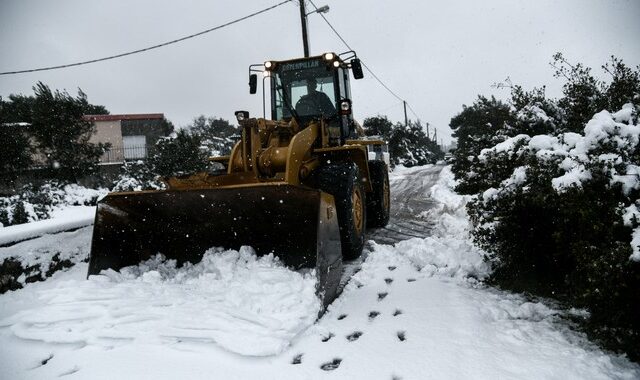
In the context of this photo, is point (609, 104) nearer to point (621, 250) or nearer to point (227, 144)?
point (621, 250)

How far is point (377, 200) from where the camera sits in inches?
263

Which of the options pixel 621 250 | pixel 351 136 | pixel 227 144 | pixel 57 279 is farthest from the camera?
pixel 227 144

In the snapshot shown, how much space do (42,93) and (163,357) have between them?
543 inches

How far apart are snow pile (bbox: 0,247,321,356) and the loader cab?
111 inches

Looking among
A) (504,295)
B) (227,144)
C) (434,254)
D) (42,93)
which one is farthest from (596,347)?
(227,144)

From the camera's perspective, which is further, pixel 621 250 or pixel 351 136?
pixel 351 136

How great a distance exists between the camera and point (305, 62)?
6047mm

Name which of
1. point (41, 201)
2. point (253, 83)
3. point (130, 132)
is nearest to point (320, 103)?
point (253, 83)

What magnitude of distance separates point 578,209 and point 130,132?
25.3 m

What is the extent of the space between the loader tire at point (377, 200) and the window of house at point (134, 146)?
19016 mm

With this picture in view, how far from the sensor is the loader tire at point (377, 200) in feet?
21.9

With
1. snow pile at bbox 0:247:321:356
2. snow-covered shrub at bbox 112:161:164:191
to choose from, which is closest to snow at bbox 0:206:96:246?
snow pile at bbox 0:247:321:356

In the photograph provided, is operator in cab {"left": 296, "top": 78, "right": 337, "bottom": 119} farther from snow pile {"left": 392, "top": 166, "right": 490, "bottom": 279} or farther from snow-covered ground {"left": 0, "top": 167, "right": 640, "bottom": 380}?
snow-covered ground {"left": 0, "top": 167, "right": 640, "bottom": 380}

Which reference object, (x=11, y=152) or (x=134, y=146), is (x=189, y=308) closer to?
(x=11, y=152)
